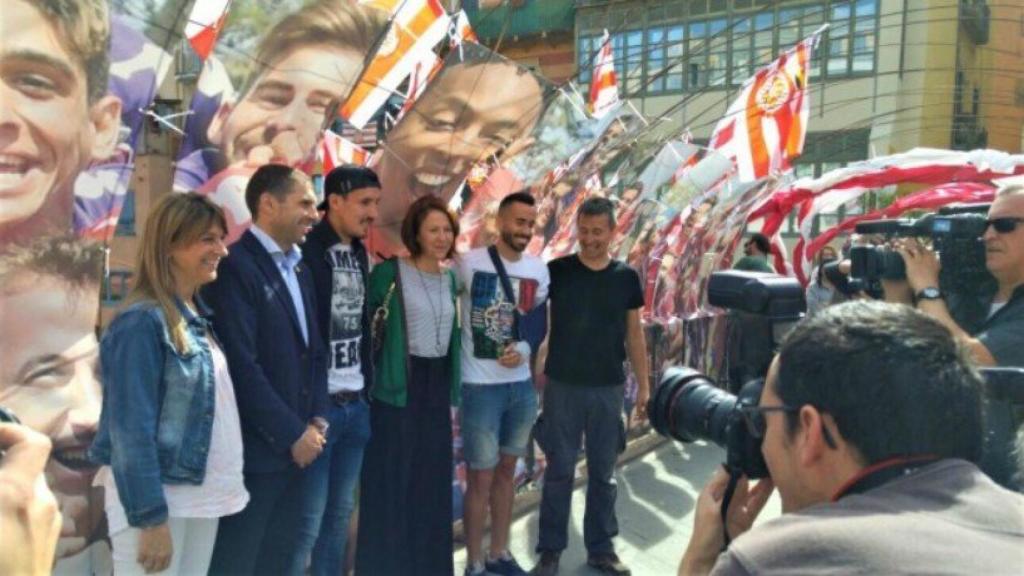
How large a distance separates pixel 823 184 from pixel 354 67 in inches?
271

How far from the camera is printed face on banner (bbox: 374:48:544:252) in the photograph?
124 inches

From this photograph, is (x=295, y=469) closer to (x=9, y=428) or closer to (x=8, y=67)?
(x=8, y=67)

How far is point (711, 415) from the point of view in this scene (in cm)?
161

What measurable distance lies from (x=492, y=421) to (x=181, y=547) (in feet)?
5.20

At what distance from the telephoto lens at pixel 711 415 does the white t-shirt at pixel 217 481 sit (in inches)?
47.3

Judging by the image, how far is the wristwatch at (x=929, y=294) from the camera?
2.51 metres

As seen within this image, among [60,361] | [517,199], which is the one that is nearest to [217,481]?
[60,361]

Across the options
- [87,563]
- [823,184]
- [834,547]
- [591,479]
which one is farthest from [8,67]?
[823,184]

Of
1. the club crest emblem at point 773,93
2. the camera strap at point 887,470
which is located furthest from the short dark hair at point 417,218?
the club crest emblem at point 773,93

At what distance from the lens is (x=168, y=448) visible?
2.08 m

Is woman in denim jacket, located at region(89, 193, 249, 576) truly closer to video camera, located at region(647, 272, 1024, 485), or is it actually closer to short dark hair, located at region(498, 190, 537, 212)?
Result: video camera, located at region(647, 272, 1024, 485)

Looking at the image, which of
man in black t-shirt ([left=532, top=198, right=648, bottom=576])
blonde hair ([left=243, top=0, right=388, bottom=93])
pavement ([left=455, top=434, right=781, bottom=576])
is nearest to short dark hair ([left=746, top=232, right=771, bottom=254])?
pavement ([left=455, top=434, right=781, bottom=576])

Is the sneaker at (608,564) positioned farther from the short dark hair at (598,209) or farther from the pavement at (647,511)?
the short dark hair at (598,209)

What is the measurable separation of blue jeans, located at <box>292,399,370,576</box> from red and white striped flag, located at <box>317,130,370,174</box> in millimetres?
1321
